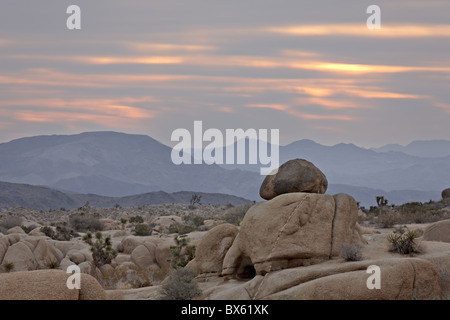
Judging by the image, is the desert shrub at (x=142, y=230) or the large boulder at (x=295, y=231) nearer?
the large boulder at (x=295, y=231)

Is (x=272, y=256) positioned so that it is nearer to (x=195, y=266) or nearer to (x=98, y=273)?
(x=195, y=266)

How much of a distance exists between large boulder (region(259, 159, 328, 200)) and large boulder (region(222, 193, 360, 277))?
1.14 meters

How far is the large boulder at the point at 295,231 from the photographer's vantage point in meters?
18.3

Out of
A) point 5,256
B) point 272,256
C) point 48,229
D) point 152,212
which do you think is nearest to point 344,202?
point 272,256

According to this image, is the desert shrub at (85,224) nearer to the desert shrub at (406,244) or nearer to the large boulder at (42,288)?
the large boulder at (42,288)

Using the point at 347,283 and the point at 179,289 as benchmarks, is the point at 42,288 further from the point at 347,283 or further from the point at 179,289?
the point at 347,283

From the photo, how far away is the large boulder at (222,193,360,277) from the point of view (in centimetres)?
1831

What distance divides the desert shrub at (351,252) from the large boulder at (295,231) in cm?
65

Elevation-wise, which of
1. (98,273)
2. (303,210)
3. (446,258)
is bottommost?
(98,273)

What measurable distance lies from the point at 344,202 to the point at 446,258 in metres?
3.43

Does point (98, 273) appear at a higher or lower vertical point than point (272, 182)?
lower

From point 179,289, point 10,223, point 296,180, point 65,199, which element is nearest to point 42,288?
point 179,289

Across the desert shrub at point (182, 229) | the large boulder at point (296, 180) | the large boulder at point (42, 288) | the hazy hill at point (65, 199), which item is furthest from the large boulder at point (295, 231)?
the hazy hill at point (65, 199)
